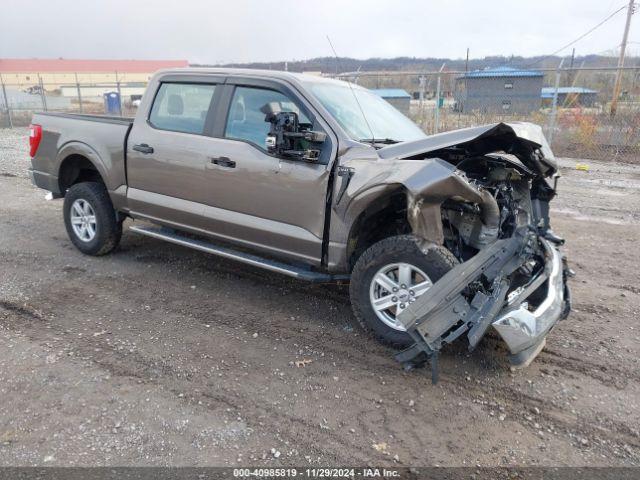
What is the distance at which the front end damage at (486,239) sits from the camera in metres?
3.23

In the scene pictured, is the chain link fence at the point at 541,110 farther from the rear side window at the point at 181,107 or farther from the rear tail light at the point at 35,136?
the rear side window at the point at 181,107

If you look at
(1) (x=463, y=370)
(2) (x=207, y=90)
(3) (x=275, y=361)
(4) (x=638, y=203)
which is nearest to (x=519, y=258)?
(1) (x=463, y=370)

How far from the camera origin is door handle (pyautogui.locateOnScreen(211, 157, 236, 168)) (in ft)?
14.4

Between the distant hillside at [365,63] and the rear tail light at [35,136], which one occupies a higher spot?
the distant hillside at [365,63]

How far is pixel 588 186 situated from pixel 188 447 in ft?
30.4

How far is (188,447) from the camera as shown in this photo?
276cm

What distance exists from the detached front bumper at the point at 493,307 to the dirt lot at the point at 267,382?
343 mm

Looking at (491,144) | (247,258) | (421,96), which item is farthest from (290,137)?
(421,96)

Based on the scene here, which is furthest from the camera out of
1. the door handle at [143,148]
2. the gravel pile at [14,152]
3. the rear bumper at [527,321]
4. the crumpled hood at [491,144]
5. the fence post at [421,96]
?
the fence post at [421,96]

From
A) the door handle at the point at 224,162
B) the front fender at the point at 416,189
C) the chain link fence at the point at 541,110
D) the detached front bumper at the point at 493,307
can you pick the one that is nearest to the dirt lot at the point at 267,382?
the detached front bumper at the point at 493,307

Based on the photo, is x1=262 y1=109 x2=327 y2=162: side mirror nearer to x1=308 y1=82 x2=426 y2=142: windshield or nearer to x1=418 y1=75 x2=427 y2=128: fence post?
x1=308 y1=82 x2=426 y2=142: windshield

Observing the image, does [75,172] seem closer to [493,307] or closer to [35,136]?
[35,136]

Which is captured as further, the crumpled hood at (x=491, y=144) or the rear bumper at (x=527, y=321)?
the crumpled hood at (x=491, y=144)

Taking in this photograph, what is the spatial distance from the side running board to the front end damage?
909 mm
